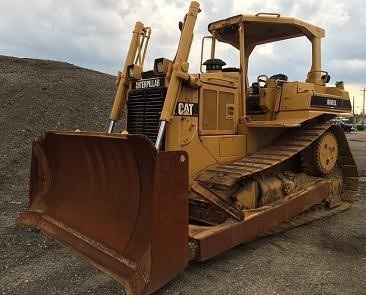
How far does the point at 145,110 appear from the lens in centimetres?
543

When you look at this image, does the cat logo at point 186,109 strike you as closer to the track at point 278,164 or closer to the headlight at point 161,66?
the headlight at point 161,66

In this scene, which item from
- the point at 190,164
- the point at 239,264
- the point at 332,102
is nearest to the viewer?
the point at 239,264

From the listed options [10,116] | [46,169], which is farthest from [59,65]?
[46,169]

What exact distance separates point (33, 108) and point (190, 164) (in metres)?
9.77

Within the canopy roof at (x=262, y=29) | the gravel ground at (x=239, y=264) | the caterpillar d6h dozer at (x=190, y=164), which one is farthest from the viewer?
the canopy roof at (x=262, y=29)

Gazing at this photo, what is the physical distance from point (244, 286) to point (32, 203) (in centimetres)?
303

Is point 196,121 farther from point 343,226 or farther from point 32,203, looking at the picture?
point 343,226

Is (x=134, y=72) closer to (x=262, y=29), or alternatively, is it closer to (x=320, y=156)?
(x=262, y=29)

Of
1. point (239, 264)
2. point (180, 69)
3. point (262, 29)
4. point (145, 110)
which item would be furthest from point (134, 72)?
point (239, 264)

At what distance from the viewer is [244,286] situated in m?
4.15

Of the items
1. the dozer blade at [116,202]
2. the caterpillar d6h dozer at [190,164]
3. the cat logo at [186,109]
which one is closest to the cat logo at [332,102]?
the caterpillar d6h dozer at [190,164]

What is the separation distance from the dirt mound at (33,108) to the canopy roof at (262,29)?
14.4ft

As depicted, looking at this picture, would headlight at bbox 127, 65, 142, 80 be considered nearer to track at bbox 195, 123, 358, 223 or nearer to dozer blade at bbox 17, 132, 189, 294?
dozer blade at bbox 17, 132, 189, 294

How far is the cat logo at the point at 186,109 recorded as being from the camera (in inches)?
199
